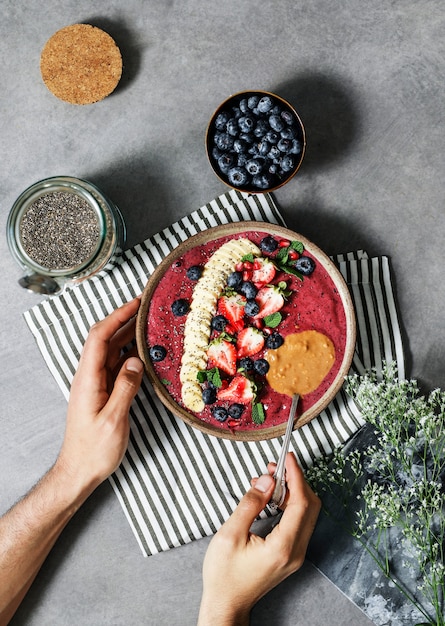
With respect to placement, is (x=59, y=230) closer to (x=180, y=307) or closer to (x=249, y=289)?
(x=180, y=307)

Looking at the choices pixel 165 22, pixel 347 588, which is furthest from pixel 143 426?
pixel 165 22

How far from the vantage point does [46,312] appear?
2895mm

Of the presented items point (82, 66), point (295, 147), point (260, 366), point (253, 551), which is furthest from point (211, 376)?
point (82, 66)

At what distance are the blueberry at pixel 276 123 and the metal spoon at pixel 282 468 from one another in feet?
3.61

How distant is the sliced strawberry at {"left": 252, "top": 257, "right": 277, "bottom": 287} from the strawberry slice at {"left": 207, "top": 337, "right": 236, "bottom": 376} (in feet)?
0.90

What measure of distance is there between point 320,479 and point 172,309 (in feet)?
3.18

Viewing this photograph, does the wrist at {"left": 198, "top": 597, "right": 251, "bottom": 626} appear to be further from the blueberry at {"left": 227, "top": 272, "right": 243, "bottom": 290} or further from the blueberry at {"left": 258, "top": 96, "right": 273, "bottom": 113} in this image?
the blueberry at {"left": 258, "top": 96, "right": 273, "bottom": 113}

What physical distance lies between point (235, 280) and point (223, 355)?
0.99 ft

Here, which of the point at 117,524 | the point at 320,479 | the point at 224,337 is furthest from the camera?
the point at 117,524

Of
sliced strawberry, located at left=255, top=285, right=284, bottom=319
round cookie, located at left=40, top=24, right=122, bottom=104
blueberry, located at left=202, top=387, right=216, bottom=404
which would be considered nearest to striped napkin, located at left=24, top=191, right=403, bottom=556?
blueberry, located at left=202, top=387, right=216, bottom=404

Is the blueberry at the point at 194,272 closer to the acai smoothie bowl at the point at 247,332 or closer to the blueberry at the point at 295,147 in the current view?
the acai smoothie bowl at the point at 247,332

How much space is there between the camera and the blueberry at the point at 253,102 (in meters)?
2.73

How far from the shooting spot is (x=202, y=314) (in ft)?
8.49

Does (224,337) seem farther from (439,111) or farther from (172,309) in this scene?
(439,111)
